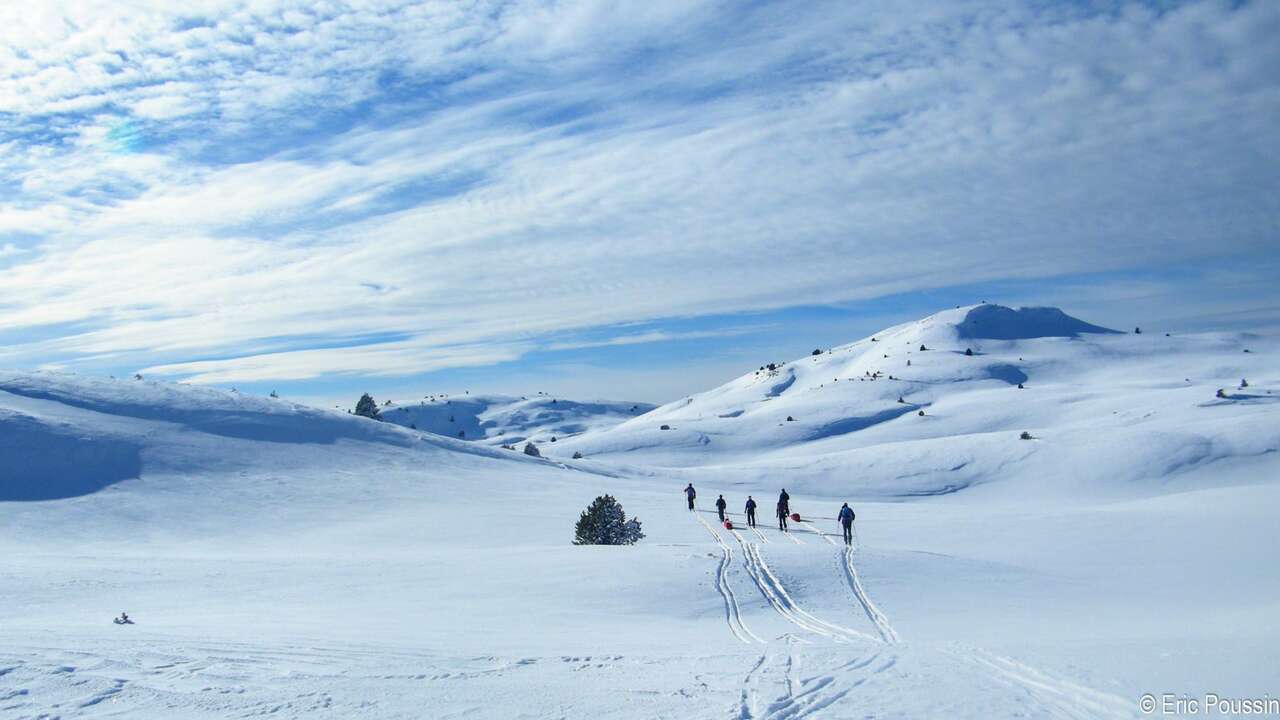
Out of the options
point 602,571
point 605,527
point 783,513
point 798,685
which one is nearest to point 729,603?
point 602,571

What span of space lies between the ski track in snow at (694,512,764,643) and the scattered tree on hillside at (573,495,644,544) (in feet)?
12.0

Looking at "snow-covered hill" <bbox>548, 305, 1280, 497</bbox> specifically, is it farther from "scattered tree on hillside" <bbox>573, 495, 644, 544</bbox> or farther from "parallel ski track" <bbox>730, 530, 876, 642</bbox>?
"parallel ski track" <bbox>730, 530, 876, 642</bbox>

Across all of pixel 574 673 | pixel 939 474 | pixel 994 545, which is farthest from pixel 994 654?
pixel 939 474

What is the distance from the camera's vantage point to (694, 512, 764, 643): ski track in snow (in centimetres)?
1445

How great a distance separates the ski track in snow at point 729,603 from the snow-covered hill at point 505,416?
108 metres

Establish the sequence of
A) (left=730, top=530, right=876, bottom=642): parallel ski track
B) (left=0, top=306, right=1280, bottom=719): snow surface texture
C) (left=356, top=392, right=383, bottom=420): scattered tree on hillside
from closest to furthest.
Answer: (left=0, top=306, right=1280, bottom=719): snow surface texture → (left=730, top=530, right=876, bottom=642): parallel ski track → (left=356, top=392, right=383, bottom=420): scattered tree on hillside

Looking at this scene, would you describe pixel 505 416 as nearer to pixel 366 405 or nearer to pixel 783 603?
pixel 366 405

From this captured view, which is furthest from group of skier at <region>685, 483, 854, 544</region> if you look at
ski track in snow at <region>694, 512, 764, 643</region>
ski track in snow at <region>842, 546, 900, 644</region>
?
ski track in snow at <region>694, 512, 764, 643</region>

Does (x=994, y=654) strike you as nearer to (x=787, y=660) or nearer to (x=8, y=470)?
(x=787, y=660)

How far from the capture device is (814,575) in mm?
19781

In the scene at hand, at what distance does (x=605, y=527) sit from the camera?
84.9ft

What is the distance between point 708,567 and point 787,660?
30.0 ft

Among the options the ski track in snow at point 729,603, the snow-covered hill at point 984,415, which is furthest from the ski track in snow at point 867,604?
the snow-covered hill at point 984,415

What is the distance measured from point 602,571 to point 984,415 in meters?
54.1
